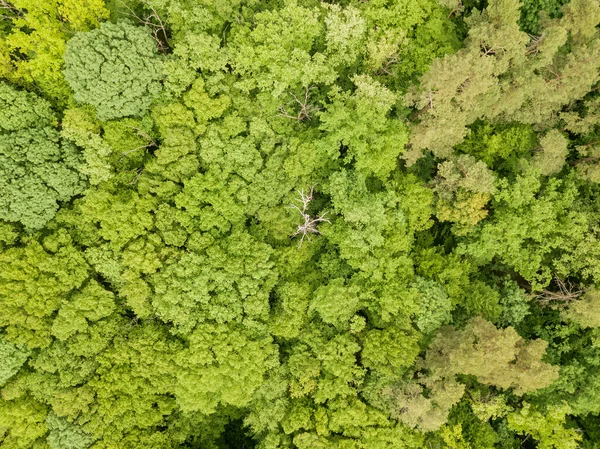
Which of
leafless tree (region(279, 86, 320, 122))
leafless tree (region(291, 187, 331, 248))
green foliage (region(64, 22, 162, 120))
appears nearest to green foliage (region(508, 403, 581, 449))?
leafless tree (region(291, 187, 331, 248))

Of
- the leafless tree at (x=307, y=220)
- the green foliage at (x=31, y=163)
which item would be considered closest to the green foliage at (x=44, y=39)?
the green foliage at (x=31, y=163)

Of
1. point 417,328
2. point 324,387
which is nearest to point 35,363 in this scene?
point 324,387

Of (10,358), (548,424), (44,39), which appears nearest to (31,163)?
(44,39)

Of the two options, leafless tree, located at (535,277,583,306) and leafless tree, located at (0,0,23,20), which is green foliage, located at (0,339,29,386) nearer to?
leafless tree, located at (0,0,23,20)

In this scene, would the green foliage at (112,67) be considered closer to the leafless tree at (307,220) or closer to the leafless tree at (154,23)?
the leafless tree at (154,23)

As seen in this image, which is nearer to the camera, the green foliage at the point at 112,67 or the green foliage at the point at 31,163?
the green foliage at the point at 112,67

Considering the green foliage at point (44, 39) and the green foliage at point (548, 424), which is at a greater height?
the green foliage at point (44, 39)
